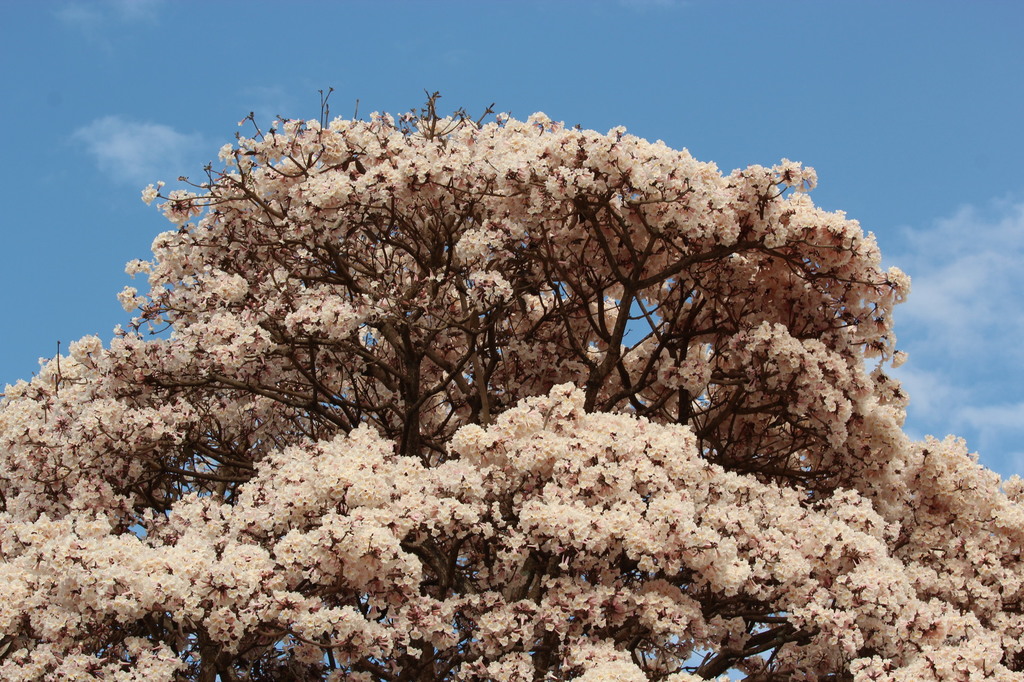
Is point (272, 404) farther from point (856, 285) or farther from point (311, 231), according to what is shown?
point (856, 285)

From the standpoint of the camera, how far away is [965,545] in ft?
44.6

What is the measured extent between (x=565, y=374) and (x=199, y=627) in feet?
20.4

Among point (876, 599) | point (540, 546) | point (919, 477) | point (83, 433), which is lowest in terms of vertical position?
point (876, 599)

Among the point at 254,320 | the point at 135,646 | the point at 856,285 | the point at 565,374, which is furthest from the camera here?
the point at 565,374

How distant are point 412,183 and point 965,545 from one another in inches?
292

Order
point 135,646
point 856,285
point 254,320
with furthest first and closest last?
point 856,285, point 254,320, point 135,646

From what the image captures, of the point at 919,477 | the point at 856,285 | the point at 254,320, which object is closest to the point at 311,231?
the point at 254,320

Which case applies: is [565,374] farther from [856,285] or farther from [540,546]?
[540,546]

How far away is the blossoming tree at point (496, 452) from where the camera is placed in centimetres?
1024

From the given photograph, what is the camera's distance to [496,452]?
36.0 ft

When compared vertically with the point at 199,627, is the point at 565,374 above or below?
above

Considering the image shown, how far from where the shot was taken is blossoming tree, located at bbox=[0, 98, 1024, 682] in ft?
33.6

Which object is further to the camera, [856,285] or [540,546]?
[856,285]

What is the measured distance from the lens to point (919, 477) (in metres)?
14.5
